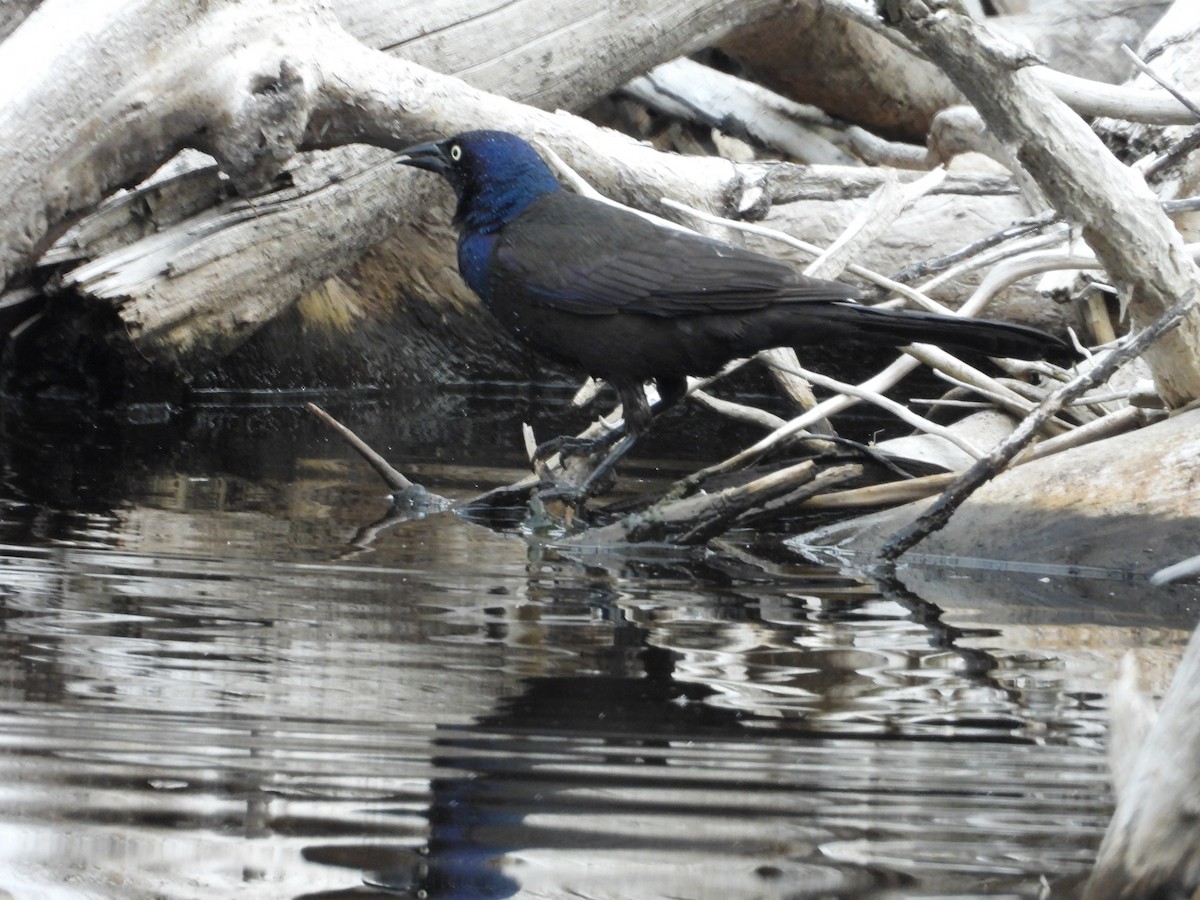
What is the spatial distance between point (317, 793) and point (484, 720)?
1.62 ft

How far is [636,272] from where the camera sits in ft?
16.0

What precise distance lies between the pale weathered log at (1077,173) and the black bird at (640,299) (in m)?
0.47

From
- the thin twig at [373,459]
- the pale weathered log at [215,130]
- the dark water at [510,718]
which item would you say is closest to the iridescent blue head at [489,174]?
the pale weathered log at [215,130]

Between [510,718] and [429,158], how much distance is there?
331 centimetres

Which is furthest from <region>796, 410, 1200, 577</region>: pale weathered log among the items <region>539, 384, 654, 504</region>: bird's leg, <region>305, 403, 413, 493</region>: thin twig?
<region>305, 403, 413, 493</region>: thin twig

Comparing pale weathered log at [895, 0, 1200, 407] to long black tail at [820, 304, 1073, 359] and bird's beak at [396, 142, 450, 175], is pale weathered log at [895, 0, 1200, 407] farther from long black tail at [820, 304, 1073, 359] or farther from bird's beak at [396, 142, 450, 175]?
bird's beak at [396, 142, 450, 175]

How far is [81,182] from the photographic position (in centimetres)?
568

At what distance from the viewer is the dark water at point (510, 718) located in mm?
1938

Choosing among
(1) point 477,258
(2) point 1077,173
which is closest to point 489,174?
(1) point 477,258

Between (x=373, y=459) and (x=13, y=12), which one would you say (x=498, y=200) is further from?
(x=13, y=12)

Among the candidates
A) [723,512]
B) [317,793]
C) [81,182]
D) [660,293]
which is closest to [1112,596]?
[723,512]

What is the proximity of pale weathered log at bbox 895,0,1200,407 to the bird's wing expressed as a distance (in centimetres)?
65

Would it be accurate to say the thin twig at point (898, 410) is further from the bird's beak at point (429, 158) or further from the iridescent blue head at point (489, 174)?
the bird's beak at point (429, 158)

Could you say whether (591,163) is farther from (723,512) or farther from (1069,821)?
(1069,821)
